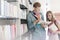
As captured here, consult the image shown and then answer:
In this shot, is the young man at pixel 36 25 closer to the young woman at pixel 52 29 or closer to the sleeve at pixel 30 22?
the sleeve at pixel 30 22

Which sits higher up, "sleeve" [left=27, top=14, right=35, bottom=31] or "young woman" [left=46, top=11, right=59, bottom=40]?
"sleeve" [left=27, top=14, right=35, bottom=31]

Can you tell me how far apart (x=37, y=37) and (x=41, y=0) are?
151 cm

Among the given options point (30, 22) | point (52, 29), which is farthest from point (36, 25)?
point (52, 29)

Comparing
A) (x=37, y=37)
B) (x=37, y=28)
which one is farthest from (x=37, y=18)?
(x=37, y=37)

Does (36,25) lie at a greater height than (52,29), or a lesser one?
greater

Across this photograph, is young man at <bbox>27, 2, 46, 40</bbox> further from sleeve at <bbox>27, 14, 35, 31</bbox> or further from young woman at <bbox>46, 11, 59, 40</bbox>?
young woman at <bbox>46, 11, 59, 40</bbox>

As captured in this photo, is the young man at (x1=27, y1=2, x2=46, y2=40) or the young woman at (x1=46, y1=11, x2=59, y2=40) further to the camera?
the young woman at (x1=46, y1=11, x2=59, y2=40)

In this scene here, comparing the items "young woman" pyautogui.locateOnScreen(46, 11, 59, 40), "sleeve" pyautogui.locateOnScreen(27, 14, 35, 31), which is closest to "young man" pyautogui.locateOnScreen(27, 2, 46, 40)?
"sleeve" pyautogui.locateOnScreen(27, 14, 35, 31)

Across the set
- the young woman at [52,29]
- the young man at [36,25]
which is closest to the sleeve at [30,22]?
the young man at [36,25]

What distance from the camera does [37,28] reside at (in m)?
2.46

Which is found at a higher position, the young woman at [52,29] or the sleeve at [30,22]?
the sleeve at [30,22]

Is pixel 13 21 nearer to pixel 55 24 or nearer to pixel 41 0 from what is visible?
pixel 55 24

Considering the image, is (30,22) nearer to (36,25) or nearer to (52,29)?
(36,25)

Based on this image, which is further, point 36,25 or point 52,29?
point 52,29
